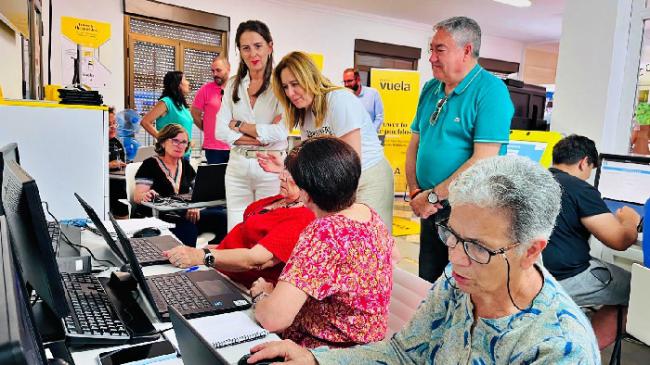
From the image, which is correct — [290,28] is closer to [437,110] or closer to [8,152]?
[437,110]

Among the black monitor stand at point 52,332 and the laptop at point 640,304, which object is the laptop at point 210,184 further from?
the laptop at point 640,304

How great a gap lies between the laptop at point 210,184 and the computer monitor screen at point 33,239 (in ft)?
5.91

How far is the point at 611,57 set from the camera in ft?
Answer: 10.9

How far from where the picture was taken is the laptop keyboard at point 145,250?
1.73 metres

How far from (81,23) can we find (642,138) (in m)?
4.96

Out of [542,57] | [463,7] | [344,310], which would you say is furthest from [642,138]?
[542,57]

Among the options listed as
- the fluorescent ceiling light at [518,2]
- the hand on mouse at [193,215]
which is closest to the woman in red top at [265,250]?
the hand on mouse at [193,215]

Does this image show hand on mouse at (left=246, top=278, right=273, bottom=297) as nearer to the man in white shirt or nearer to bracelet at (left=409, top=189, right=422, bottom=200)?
bracelet at (left=409, top=189, right=422, bottom=200)

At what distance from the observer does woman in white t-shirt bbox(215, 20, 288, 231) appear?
8.42 feet

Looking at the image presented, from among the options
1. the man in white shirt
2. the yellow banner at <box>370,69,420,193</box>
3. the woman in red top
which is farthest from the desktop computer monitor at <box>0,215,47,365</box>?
the yellow banner at <box>370,69,420,193</box>

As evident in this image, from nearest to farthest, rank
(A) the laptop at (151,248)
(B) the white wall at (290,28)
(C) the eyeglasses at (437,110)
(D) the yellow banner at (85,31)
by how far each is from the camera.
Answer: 1. (A) the laptop at (151,248)
2. (C) the eyeglasses at (437,110)
3. (D) the yellow banner at (85,31)
4. (B) the white wall at (290,28)

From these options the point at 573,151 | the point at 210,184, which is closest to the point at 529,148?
the point at 573,151

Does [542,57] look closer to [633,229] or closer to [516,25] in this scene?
[516,25]

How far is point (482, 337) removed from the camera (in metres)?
0.93
